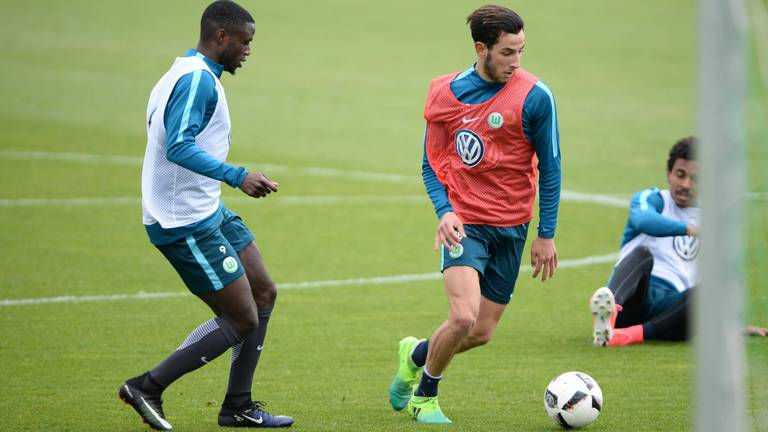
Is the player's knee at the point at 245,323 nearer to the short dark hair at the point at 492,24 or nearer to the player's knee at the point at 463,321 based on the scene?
the player's knee at the point at 463,321

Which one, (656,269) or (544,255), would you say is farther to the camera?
(656,269)

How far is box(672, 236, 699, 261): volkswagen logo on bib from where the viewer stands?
892 centimetres

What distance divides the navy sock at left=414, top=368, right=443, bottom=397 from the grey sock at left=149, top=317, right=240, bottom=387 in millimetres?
1088

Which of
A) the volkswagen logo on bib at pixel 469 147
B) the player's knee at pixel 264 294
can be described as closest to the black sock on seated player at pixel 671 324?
the volkswagen logo on bib at pixel 469 147

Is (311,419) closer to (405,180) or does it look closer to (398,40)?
(405,180)

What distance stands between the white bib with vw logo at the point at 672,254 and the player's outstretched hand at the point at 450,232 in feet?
9.32

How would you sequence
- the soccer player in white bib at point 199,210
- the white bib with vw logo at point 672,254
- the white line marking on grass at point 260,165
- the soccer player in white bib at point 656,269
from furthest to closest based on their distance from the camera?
the white line marking on grass at point 260,165
the white bib with vw logo at point 672,254
the soccer player in white bib at point 656,269
the soccer player in white bib at point 199,210

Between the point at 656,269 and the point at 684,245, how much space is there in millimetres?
284

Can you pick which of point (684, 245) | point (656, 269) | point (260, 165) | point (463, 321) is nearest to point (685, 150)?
point (684, 245)

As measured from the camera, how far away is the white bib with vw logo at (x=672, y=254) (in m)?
8.87

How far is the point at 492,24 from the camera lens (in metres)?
6.46

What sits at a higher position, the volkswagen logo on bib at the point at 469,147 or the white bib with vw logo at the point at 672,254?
the volkswagen logo on bib at the point at 469,147

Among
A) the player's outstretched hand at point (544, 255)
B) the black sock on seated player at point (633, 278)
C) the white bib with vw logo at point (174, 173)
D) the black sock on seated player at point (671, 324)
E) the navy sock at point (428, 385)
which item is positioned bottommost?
the navy sock at point (428, 385)

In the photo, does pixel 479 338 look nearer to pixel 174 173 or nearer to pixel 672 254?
pixel 174 173
